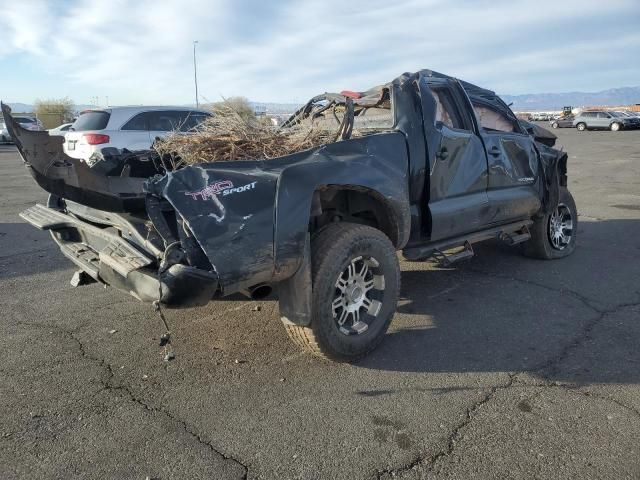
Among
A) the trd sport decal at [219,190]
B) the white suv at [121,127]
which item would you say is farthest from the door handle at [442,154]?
A: the white suv at [121,127]

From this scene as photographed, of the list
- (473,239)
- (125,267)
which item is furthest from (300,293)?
(473,239)

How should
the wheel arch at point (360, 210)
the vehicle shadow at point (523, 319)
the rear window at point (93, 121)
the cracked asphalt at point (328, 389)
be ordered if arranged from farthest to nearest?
the rear window at point (93, 121), the wheel arch at point (360, 210), the vehicle shadow at point (523, 319), the cracked asphalt at point (328, 389)

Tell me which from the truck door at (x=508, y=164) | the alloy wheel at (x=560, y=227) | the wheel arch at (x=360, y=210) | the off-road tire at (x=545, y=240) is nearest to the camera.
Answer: the wheel arch at (x=360, y=210)

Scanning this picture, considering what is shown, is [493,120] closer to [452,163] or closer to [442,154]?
[452,163]

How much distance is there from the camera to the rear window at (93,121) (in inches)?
417

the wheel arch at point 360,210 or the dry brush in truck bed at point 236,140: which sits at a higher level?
the dry brush in truck bed at point 236,140

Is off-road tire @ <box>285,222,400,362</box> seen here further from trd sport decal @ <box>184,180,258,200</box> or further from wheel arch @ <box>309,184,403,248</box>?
trd sport decal @ <box>184,180,258,200</box>

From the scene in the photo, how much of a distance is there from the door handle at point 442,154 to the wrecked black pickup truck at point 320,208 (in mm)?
13

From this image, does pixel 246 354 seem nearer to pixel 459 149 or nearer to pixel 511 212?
pixel 459 149

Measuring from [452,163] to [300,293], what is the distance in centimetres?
209

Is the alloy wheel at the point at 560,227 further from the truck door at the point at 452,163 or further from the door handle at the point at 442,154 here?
the door handle at the point at 442,154

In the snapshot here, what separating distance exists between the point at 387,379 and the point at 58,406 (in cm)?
205

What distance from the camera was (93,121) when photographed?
10750 millimetres

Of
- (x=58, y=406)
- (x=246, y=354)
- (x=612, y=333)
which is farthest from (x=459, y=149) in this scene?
(x=58, y=406)
